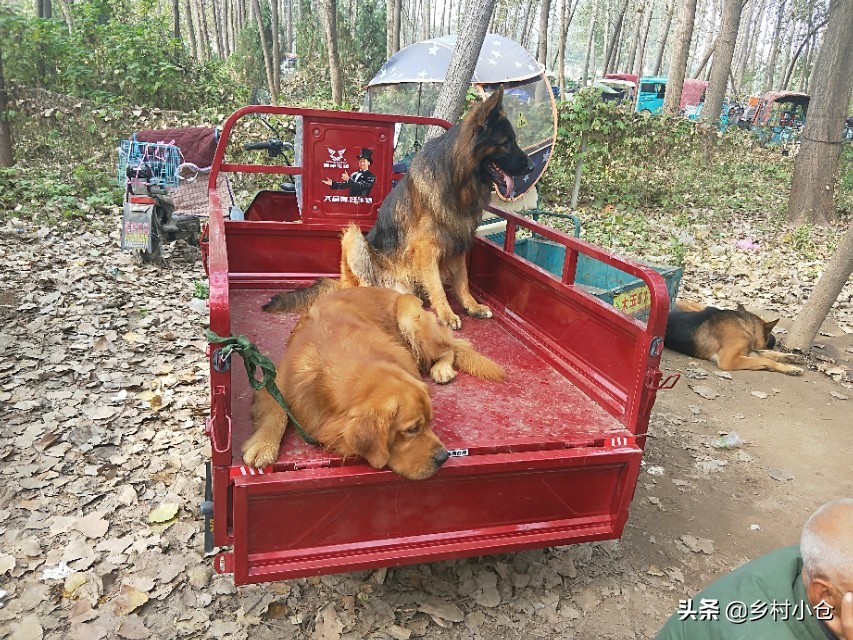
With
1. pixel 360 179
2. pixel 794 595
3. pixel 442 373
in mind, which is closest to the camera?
pixel 794 595

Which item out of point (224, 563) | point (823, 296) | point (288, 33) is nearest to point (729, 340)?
point (823, 296)

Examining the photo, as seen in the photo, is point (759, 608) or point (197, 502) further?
point (197, 502)

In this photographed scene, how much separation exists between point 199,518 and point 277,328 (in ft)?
3.87

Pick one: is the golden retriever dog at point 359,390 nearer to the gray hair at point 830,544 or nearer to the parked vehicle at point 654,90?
the gray hair at point 830,544

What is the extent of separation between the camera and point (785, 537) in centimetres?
364

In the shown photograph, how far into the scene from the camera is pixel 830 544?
1397 mm

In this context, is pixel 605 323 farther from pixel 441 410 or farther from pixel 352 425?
pixel 352 425

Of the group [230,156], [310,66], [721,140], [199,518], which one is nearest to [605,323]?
[199,518]

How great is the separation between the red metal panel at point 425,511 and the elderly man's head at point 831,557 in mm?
1121

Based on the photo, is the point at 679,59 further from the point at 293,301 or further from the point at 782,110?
the point at 782,110

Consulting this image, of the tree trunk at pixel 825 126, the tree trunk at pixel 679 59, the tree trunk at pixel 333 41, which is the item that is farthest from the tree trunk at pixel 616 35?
the tree trunk at pixel 825 126

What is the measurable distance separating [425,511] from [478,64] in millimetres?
9302

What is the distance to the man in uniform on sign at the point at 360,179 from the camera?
4.79 metres

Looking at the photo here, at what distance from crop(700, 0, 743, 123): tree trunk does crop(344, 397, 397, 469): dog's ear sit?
15693 mm
